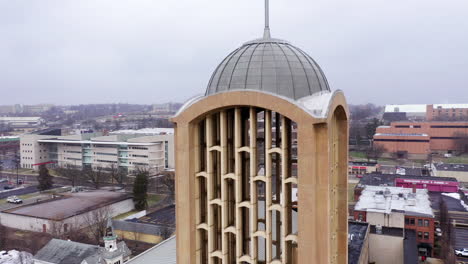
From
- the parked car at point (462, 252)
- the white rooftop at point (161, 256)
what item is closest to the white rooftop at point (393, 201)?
the parked car at point (462, 252)

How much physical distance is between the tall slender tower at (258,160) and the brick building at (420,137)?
96.0 metres

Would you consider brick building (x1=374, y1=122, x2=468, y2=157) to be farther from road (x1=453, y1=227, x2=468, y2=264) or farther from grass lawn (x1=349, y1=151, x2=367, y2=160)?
Result: road (x1=453, y1=227, x2=468, y2=264)

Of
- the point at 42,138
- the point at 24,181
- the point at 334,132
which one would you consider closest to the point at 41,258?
the point at 334,132

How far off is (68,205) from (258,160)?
164 ft

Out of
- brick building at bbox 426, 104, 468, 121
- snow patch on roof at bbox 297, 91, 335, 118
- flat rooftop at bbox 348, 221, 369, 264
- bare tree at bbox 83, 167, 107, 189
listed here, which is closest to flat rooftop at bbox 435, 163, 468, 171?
flat rooftop at bbox 348, 221, 369, 264

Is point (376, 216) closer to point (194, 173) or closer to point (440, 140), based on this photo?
point (194, 173)

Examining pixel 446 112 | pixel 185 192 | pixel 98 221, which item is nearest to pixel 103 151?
pixel 98 221

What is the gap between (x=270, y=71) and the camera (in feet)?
40.2

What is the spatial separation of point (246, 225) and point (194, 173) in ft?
9.54

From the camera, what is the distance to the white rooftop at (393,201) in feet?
147

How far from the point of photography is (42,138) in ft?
324

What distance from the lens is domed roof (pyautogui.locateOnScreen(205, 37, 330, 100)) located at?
39.8ft

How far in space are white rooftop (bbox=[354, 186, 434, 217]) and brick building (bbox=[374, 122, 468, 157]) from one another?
4998cm

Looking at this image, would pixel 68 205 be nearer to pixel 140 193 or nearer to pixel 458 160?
pixel 140 193
